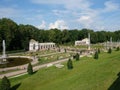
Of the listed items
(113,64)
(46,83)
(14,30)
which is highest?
(14,30)

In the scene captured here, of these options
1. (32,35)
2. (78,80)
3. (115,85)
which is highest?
(32,35)

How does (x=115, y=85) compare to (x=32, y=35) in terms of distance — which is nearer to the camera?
(x=115, y=85)

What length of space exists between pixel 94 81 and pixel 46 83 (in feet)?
24.0

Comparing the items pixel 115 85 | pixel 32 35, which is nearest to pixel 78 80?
pixel 115 85

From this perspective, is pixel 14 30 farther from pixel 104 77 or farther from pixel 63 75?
pixel 104 77

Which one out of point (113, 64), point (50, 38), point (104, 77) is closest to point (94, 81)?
point (104, 77)

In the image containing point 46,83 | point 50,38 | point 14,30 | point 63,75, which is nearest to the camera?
point 46,83

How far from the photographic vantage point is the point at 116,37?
546 ft

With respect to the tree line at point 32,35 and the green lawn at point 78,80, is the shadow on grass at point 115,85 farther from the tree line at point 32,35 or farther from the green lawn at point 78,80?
the tree line at point 32,35

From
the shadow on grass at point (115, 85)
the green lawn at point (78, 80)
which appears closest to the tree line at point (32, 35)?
the green lawn at point (78, 80)

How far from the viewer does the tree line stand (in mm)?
93494

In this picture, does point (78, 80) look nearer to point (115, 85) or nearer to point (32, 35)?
point (115, 85)

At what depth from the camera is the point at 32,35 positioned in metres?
120

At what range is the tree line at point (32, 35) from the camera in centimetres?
9349
